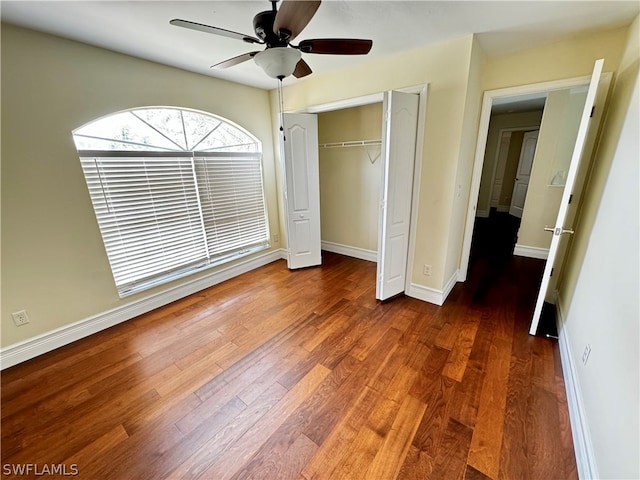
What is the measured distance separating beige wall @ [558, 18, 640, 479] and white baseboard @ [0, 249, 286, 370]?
11.3ft

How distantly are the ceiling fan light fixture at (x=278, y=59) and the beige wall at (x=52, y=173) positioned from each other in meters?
1.67

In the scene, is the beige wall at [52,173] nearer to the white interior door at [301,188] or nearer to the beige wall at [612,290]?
the white interior door at [301,188]

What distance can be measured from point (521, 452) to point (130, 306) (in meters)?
3.29

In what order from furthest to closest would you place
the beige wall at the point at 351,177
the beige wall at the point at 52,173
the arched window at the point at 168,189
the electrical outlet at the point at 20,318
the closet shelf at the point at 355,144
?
1. the beige wall at the point at 351,177
2. the closet shelf at the point at 355,144
3. the arched window at the point at 168,189
4. the electrical outlet at the point at 20,318
5. the beige wall at the point at 52,173

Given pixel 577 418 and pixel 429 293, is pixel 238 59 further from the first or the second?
pixel 577 418

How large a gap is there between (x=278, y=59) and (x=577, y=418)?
263 cm

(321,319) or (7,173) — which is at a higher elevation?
(7,173)

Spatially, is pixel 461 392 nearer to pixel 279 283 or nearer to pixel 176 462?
pixel 176 462

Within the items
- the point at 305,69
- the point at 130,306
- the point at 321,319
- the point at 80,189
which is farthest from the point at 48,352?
the point at 305,69

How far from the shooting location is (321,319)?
2521 mm

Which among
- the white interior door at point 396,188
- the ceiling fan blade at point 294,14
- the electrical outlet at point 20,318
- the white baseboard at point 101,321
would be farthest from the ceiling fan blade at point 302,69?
the electrical outlet at point 20,318

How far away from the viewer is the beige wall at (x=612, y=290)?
1.02 meters

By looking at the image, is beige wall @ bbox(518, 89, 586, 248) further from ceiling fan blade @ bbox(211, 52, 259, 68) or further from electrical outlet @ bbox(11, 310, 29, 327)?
electrical outlet @ bbox(11, 310, 29, 327)

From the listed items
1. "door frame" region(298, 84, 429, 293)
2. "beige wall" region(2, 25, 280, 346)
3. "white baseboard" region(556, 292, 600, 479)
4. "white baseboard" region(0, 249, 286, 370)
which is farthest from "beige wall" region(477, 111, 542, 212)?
"beige wall" region(2, 25, 280, 346)
